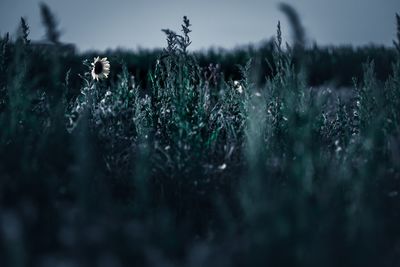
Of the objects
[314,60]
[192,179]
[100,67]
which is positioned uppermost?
[314,60]

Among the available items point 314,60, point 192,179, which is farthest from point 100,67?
point 314,60

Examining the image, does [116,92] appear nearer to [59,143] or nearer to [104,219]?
[59,143]

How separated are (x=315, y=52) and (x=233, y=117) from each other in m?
11.7

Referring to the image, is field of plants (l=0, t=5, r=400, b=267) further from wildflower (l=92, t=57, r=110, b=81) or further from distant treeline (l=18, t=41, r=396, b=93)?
distant treeline (l=18, t=41, r=396, b=93)

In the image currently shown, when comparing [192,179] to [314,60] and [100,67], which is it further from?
[314,60]

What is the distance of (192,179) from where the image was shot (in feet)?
7.89

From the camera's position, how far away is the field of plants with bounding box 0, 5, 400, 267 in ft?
4.45

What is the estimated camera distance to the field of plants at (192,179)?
136cm

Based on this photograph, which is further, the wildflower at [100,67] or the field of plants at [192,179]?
the wildflower at [100,67]

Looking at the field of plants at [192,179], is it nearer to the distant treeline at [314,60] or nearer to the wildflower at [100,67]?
the wildflower at [100,67]

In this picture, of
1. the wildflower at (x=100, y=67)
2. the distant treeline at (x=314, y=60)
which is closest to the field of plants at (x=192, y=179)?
the wildflower at (x=100, y=67)

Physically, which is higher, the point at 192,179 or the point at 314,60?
the point at 314,60

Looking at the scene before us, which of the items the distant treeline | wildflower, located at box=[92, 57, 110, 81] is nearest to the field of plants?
wildflower, located at box=[92, 57, 110, 81]

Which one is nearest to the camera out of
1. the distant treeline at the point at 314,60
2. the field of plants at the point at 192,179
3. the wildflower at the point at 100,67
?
the field of plants at the point at 192,179
